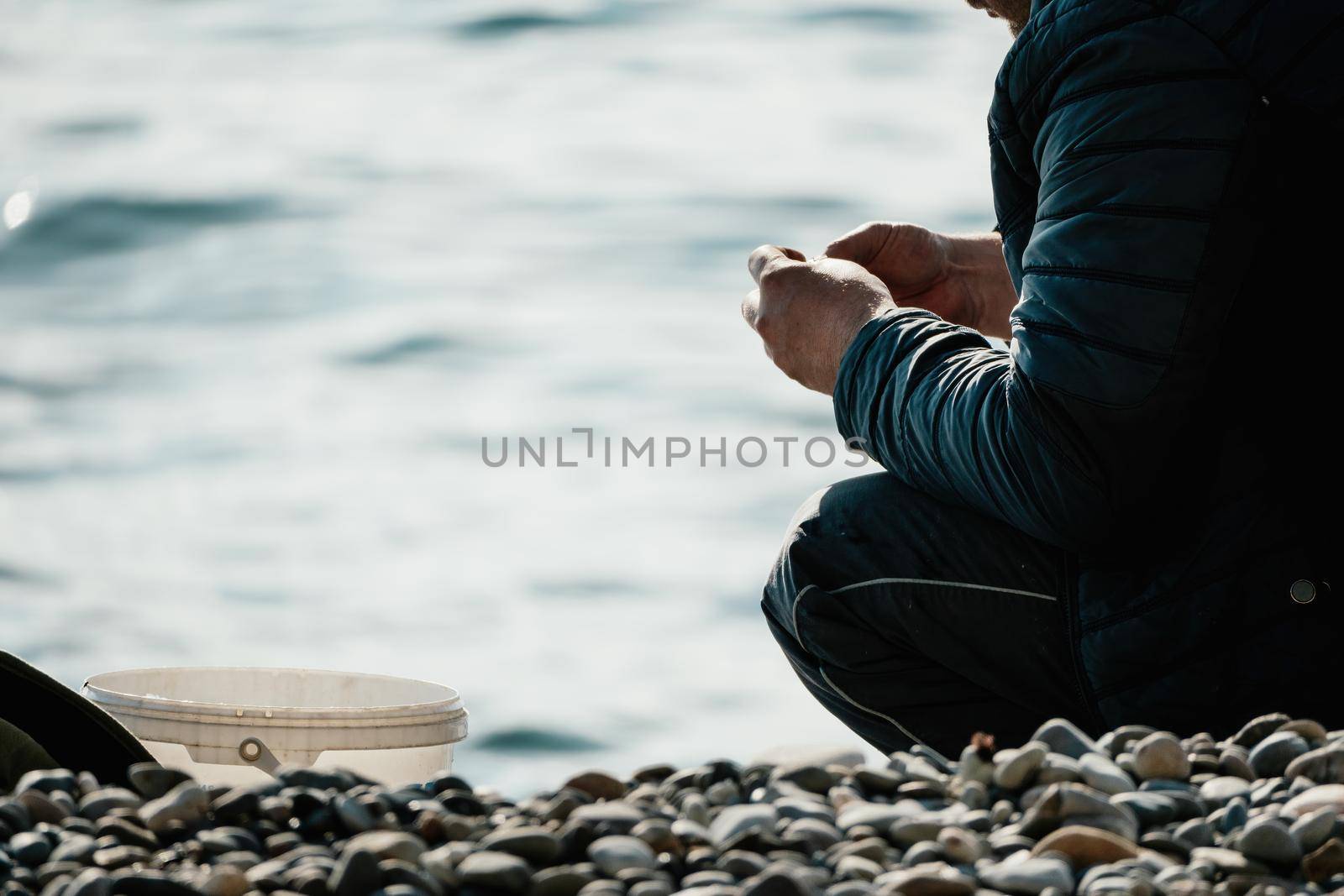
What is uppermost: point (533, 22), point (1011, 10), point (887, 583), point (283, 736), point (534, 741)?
point (533, 22)

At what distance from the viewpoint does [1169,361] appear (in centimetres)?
134

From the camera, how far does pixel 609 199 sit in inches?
279

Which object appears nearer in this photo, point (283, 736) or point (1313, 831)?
point (1313, 831)

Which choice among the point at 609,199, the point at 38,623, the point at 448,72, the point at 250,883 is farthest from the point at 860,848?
the point at 448,72

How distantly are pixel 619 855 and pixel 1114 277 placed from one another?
26.3 inches

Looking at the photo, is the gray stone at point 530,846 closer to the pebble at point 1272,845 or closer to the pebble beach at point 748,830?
the pebble beach at point 748,830

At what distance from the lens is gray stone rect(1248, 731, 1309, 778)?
1.16 meters

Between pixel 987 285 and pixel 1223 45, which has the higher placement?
pixel 1223 45

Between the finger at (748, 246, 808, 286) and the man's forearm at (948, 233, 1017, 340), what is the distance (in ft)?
1.17

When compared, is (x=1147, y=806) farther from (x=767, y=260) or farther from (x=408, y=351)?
(x=408, y=351)

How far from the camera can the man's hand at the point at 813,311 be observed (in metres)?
1.67

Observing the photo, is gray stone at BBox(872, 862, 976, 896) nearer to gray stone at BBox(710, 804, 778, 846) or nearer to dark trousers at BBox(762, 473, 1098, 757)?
gray stone at BBox(710, 804, 778, 846)

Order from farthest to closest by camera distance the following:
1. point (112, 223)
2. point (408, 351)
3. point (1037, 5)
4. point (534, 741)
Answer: point (112, 223), point (408, 351), point (534, 741), point (1037, 5)

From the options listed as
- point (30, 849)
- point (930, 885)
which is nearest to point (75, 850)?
point (30, 849)
